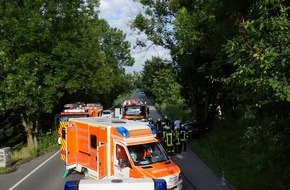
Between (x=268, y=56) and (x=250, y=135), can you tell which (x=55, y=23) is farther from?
(x=268, y=56)

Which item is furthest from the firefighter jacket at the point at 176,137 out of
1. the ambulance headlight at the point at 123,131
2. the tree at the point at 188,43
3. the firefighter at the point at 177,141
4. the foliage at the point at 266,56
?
the foliage at the point at 266,56

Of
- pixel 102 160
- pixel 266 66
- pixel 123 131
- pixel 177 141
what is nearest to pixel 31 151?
pixel 177 141

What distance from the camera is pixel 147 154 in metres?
13.0

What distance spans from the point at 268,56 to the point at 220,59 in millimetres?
9433

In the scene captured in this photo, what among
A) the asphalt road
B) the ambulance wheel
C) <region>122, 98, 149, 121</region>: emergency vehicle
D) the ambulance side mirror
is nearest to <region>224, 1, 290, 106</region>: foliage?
the ambulance side mirror

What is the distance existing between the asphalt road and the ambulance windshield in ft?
6.47

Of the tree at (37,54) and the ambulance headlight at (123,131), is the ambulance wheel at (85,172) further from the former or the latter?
the tree at (37,54)

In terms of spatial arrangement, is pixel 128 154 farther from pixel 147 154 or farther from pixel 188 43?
pixel 188 43

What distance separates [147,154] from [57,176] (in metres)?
5.68

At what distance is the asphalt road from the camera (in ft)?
48.5

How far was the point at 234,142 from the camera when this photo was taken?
23.2 m

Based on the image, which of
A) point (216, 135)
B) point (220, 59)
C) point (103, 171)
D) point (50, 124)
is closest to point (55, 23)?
Answer: point (50, 124)

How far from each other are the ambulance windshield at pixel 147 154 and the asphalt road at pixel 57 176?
197cm

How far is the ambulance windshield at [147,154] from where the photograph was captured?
12633 millimetres
